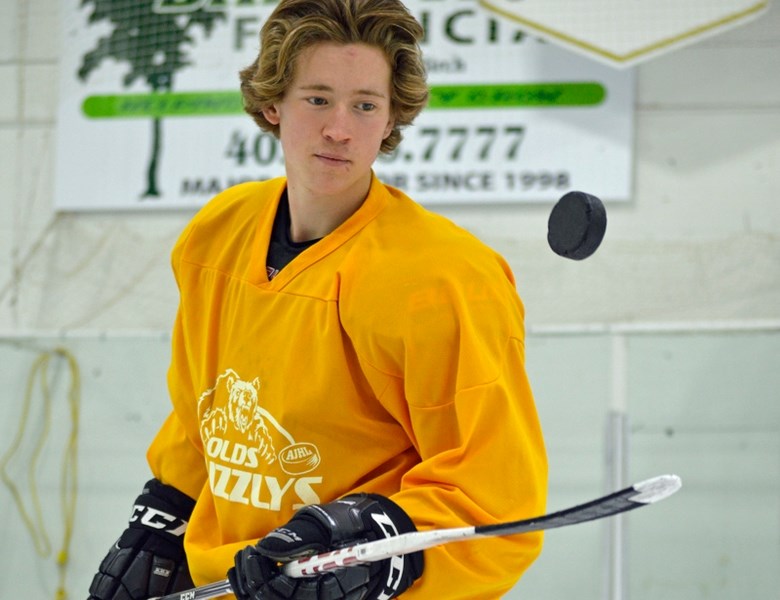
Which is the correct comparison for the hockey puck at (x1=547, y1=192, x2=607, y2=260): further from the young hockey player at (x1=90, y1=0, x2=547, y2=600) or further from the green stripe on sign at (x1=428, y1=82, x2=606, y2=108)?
the green stripe on sign at (x1=428, y1=82, x2=606, y2=108)

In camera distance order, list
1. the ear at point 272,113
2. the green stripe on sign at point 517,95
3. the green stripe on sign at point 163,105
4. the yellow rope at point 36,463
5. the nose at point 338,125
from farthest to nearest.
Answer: the green stripe on sign at point 163,105 → the green stripe on sign at point 517,95 → the yellow rope at point 36,463 → the ear at point 272,113 → the nose at point 338,125

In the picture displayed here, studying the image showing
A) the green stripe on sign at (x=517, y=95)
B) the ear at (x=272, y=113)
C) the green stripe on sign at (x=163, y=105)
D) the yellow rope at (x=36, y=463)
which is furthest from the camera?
the green stripe on sign at (x=163, y=105)

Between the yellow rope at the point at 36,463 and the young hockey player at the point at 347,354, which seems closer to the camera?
the young hockey player at the point at 347,354

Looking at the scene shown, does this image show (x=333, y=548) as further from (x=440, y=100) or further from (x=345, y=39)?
(x=440, y=100)

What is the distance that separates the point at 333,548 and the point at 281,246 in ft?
1.31

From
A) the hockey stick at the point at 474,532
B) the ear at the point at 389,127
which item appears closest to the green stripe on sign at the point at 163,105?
the ear at the point at 389,127

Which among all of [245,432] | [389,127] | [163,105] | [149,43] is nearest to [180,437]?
[245,432]

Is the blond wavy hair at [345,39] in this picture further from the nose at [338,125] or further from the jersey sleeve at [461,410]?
the jersey sleeve at [461,410]

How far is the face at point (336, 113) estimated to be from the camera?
132 centimetres

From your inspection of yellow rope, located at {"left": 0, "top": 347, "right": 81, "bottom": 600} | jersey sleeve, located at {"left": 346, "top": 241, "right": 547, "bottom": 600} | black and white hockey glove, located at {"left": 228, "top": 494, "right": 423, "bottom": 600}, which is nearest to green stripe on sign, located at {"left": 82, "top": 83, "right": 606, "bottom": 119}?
yellow rope, located at {"left": 0, "top": 347, "right": 81, "bottom": 600}

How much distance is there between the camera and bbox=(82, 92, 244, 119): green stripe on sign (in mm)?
3602

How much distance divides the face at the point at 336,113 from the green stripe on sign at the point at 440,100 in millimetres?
2078

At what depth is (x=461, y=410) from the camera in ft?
4.03

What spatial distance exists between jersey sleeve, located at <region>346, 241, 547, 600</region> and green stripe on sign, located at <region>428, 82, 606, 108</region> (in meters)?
2.20
